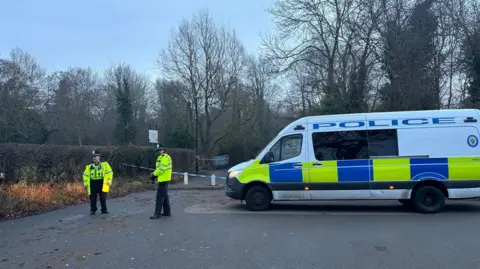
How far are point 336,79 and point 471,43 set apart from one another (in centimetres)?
819

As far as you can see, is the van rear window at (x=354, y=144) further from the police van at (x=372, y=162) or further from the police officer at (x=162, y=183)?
the police officer at (x=162, y=183)

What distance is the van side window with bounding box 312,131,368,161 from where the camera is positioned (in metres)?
10.4

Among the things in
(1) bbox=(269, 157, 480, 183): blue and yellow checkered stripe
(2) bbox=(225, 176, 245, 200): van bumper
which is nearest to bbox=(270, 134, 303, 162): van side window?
(1) bbox=(269, 157, 480, 183): blue and yellow checkered stripe

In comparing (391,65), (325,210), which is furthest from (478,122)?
(391,65)

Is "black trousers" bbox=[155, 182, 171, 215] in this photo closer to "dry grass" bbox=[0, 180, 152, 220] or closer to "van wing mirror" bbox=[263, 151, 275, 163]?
"van wing mirror" bbox=[263, 151, 275, 163]

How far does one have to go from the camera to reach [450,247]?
21.1ft

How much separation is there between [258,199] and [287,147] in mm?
1641

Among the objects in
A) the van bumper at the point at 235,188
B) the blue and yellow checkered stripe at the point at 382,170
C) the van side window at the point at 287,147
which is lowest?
the van bumper at the point at 235,188

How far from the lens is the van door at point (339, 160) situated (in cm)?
1022

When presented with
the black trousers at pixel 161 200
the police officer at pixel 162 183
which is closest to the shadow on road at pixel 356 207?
the black trousers at pixel 161 200

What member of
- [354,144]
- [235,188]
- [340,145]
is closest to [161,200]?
[235,188]

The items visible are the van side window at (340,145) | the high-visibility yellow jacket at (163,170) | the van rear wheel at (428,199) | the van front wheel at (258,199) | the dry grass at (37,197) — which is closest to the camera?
the high-visibility yellow jacket at (163,170)

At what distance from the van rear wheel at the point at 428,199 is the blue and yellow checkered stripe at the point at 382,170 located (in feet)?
1.08

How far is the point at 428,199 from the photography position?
32.9ft
